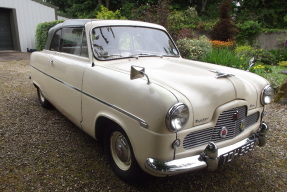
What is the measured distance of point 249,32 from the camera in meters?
15.1

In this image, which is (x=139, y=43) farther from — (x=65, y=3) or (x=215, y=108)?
(x=65, y=3)

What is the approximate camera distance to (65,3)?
2784 centimetres

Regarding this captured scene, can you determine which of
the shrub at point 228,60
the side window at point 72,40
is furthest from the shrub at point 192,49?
the side window at point 72,40

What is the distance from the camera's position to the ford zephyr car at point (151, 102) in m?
1.94

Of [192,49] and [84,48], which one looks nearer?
[84,48]

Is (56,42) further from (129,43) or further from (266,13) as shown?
(266,13)

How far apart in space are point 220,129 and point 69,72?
1991 millimetres

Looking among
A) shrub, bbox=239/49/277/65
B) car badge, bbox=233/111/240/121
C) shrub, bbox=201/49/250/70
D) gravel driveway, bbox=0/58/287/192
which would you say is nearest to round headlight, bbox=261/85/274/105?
car badge, bbox=233/111/240/121

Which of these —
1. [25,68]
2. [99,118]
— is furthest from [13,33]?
[99,118]

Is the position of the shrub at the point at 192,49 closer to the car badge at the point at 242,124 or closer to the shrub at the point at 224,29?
the car badge at the point at 242,124

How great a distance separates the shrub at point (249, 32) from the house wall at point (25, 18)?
39.3 feet

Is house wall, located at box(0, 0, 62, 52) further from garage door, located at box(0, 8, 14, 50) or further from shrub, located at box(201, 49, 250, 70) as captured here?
shrub, located at box(201, 49, 250, 70)

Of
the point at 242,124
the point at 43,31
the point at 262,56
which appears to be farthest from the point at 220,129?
the point at 43,31

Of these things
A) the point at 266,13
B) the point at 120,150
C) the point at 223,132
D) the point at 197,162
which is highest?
the point at 266,13
